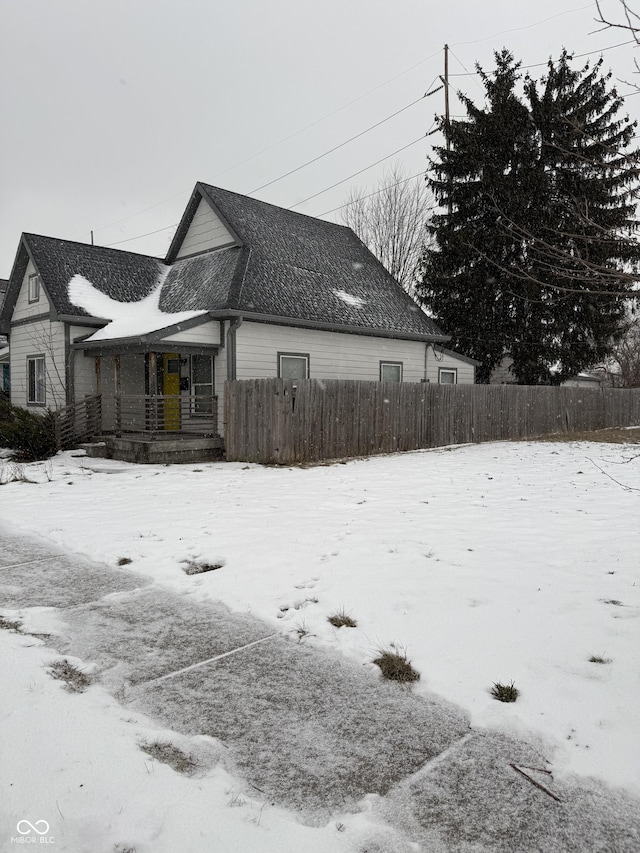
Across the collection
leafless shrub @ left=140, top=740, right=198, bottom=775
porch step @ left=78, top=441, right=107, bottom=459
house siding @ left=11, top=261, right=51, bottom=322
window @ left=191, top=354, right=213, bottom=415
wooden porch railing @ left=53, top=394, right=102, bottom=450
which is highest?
house siding @ left=11, top=261, right=51, bottom=322

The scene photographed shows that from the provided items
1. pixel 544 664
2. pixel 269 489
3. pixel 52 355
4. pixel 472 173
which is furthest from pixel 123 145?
pixel 544 664

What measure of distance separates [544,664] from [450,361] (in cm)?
2020

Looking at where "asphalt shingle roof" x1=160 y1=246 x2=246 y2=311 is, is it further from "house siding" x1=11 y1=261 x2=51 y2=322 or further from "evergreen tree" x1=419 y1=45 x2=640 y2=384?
"evergreen tree" x1=419 y1=45 x2=640 y2=384

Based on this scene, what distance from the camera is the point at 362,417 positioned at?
15.3 metres

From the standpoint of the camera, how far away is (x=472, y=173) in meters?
26.2

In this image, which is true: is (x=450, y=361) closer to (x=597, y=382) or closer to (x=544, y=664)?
(x=544, y=664)

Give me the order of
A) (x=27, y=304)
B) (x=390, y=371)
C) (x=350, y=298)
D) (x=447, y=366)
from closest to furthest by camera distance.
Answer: (x=27, y=304) < (x=350, y=298) < (x=390, y=371) < (x=447, y=366)

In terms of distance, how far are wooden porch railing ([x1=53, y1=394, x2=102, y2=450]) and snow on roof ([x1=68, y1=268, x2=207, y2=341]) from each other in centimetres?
187

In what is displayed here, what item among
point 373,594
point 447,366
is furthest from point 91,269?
point 373,594

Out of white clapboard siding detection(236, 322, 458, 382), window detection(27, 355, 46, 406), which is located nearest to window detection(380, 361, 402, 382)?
white clapboard siding detection(236, 322, 458, 382)

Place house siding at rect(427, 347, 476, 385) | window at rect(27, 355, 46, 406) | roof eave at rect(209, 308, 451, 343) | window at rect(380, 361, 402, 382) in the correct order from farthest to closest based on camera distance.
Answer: house siding at rect(427, 347, 476, 385) → window at rect(380, 361, 402, 382) → window at rect(27, 355, 46, 406) → roof eave at rect(209, 308, 451, 343)

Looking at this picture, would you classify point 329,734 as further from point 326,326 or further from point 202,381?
point 326,326

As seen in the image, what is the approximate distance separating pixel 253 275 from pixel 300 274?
224cm

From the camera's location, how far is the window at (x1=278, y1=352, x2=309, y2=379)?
17125 millimetres
